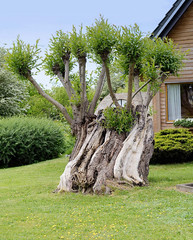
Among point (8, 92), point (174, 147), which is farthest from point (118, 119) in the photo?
point (8, 92)

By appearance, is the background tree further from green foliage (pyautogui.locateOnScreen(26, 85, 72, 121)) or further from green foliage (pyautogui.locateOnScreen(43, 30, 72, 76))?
green foliage (pyautogui.locateOnScreen(43, 30, 72, 76))

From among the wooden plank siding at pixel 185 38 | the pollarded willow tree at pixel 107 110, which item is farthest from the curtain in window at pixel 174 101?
the pollarded willow tree at pixel 107 110

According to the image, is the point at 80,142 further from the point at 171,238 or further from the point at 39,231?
the point at 171,238

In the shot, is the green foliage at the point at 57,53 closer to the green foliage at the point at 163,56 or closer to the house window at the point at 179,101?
the green foliage at the point at 163,56

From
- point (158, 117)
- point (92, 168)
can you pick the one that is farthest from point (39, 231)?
point (158, 117)

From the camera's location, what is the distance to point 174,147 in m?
14.6

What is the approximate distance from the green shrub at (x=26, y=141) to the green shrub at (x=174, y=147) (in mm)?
7287

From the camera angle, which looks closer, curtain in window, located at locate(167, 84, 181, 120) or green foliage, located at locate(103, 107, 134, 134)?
green foliage, located at locate(103, 107, 134, 134)

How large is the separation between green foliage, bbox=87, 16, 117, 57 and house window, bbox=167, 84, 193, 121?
9301 mm

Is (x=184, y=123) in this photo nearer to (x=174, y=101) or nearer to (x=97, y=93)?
(x=174, y=101)

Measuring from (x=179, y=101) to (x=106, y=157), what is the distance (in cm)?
914

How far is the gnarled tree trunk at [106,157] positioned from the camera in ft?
29.9

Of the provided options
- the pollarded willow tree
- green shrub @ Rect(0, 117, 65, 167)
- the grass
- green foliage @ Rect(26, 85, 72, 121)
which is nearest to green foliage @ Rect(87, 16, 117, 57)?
the pollarded willow tree

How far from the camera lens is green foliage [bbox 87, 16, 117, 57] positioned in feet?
28.3
